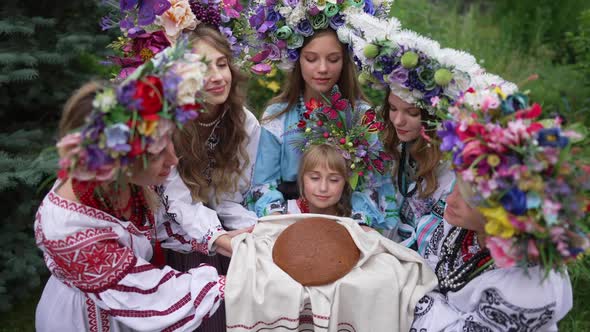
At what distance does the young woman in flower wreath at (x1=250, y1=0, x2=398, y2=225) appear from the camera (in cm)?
349

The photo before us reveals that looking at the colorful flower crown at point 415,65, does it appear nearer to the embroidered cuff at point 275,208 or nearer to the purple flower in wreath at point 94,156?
the embroidered cuff at point 275,208

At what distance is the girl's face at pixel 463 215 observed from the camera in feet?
7.68

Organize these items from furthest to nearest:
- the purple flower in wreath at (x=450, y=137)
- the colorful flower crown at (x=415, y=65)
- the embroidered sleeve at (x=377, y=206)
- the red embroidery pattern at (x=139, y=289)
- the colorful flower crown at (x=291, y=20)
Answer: the colorful flower crown at (x=291, y=20)
the embroidered sleeve at (x=377, y=206)
the colorful flower crown at (x=415, y=65)
the red embroidery pattern at (x=139, y=289)
the purple flower in wreath at (x=450, y=137)

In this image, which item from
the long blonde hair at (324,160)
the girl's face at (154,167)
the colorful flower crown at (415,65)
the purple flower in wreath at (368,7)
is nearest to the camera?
the girl's face at (154,167)

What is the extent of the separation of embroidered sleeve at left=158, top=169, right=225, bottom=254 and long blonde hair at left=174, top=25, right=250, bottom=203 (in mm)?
80

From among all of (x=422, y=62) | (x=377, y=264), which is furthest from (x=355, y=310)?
(x=422, y=62)

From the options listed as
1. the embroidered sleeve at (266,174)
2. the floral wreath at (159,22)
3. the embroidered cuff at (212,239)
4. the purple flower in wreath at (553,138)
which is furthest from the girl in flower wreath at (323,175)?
Result: the purple flower in wreath at (553,138)

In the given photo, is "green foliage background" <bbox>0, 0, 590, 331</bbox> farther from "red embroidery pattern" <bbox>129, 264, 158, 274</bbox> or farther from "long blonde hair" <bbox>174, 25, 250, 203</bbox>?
"long blonde hair" <bbox>174, 25, 250, 203</bbox>

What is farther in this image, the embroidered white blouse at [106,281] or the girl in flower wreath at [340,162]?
the girl in flower wreath at [340,162]

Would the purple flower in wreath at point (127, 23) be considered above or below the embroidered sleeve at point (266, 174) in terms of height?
above

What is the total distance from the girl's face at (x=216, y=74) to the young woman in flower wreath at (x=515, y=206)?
4.65 ft

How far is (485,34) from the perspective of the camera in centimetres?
780

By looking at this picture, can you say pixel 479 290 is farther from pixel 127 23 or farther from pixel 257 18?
pixel 127 23

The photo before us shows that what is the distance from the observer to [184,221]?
310 cm
